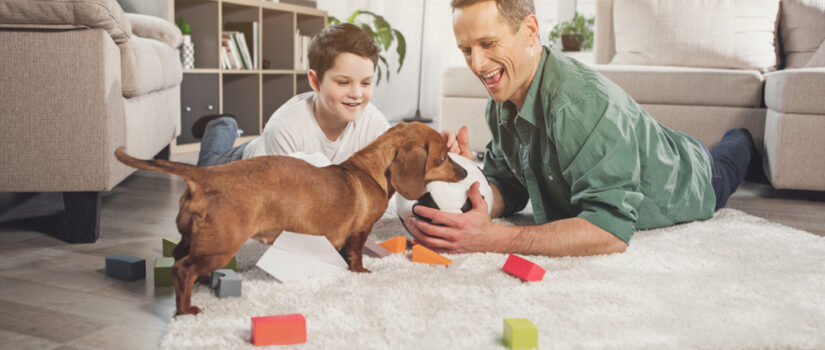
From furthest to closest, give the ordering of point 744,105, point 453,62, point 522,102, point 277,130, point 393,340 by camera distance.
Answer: point 453,62 < point 744,105 < point 277,130 < point 522,102 < point 393,340

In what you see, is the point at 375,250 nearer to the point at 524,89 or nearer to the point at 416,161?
the point at 416,161

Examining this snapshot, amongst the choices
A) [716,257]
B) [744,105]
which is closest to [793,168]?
[744,105]

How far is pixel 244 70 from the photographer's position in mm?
4680

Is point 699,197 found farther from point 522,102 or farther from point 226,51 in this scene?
point 226,51

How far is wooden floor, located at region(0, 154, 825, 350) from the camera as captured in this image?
121 centimetres

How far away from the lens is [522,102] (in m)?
1.88

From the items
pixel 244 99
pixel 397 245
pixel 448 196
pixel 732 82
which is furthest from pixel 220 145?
pixel 732 82

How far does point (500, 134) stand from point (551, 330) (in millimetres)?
1011

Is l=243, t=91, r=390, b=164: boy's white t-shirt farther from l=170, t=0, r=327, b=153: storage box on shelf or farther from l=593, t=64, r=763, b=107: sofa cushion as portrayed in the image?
l=170, t=0, r=327, b=153: storage box on shelf

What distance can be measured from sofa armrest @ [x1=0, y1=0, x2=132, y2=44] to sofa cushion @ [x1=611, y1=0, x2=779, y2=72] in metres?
3.26

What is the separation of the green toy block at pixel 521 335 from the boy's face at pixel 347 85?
4.51ft

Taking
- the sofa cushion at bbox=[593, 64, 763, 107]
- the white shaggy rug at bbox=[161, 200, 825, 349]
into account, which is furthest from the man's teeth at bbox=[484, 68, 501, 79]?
the sofa cushion at bbox=[593, 64, 763, 107]

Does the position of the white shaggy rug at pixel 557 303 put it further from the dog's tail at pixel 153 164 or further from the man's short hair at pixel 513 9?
the man's short hair at pixel 513 9

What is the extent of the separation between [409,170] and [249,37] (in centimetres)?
369
